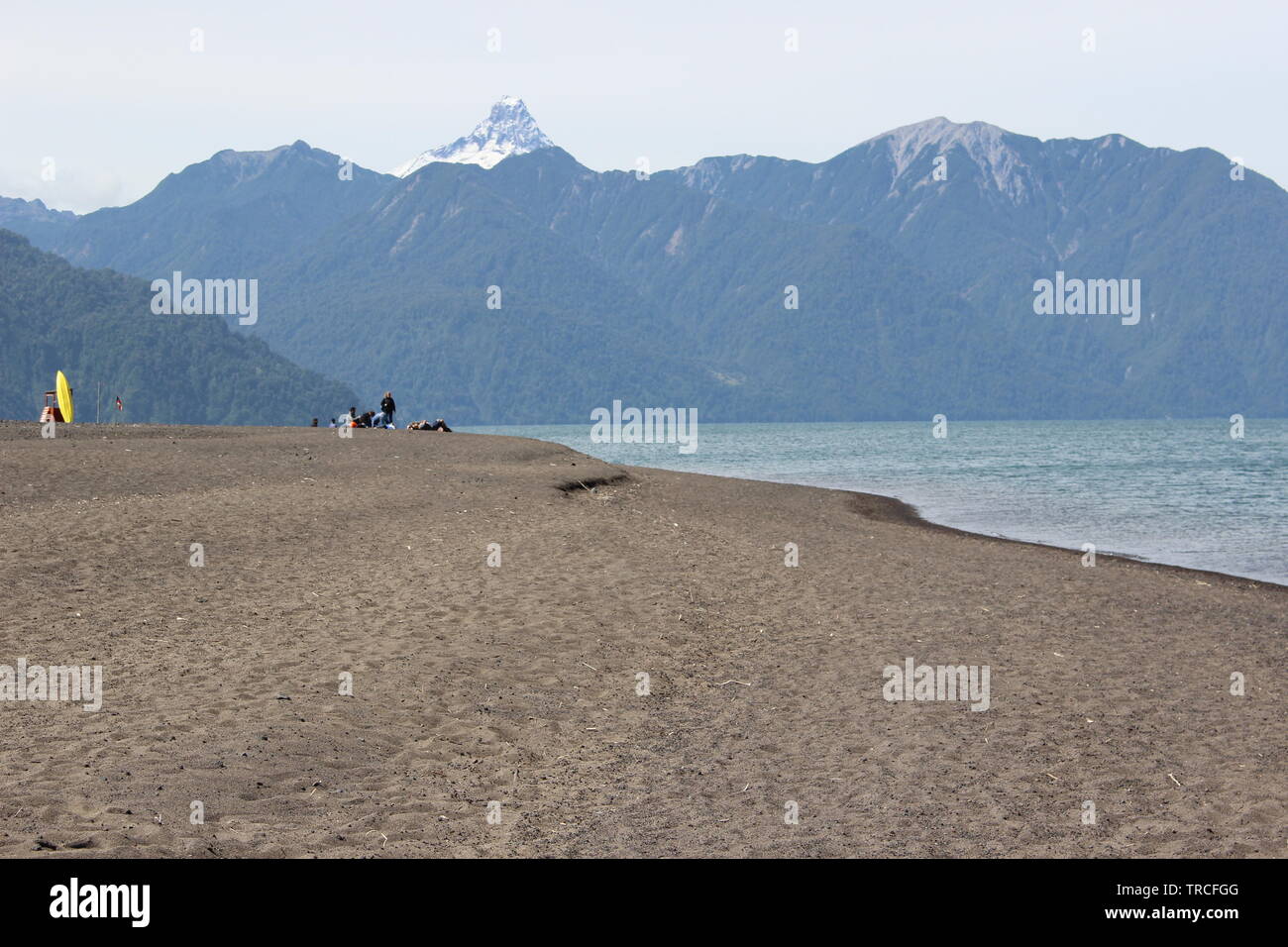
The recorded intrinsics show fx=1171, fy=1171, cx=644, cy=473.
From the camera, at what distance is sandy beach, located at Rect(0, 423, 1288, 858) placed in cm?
992

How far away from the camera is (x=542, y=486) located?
31.9 meters

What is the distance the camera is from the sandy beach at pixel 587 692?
9.92m

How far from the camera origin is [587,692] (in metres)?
14.1

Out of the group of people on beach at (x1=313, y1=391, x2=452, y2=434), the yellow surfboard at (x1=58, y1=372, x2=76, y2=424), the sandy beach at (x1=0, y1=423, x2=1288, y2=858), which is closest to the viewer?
the sandy beach at (x1=0, y1=423, x2=1288, y2=858)

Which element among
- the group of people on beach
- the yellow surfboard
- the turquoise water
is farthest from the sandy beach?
the yellow surfboard

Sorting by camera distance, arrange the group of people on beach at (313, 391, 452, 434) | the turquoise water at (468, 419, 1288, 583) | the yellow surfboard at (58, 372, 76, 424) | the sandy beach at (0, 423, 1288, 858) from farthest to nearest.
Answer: the group of people on beach at (313, 391, 452, 434)
the yellow surfboard at (58, 372, 76, 424)
the turquoise water at (468, 419, 1288, 583)
the sandy beach at (0, 423, 1288, 858)

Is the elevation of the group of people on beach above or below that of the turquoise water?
above

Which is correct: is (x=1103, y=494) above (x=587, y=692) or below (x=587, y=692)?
below

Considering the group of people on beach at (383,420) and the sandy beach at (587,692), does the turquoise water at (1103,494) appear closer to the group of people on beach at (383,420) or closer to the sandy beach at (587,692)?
the sandy beach at (587,692)

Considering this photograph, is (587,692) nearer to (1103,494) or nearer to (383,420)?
(383,420)

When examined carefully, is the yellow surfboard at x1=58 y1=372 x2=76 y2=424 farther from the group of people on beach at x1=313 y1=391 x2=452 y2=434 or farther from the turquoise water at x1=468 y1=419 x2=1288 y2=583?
the turquoise water at x1=468 y1=419 x2=1288 y2=583

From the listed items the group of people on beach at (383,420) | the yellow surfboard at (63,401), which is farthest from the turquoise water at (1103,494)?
the yellow surfboard at (63,401)

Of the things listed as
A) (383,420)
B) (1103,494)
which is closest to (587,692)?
(383,420)

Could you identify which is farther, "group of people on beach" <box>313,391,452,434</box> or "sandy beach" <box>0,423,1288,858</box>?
"group of people on beach" <box>313,391,452,434</box>
